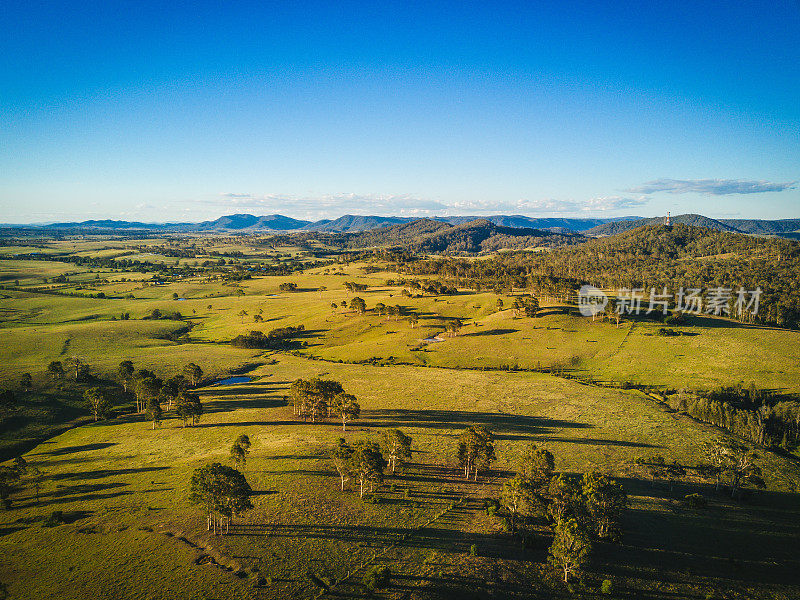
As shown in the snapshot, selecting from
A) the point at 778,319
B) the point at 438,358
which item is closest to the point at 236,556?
the point at 438,358

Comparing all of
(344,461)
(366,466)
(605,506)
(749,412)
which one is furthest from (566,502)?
(749,412)

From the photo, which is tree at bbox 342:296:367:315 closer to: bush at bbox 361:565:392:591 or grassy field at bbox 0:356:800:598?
grassy field at bbox 0:356:800:598

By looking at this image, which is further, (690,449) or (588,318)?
(588,318)

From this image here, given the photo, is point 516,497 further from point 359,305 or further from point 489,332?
point 359,305

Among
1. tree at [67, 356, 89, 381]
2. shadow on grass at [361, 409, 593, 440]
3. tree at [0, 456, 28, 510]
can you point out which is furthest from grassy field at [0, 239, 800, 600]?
tree at [67, 356, 89, 381]

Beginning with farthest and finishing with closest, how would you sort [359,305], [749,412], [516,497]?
[359,305] < [749,412] < [516,497]

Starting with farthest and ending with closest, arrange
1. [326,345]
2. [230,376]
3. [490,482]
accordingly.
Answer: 1. [326,345]
2. [230,376]
3. [490,482]

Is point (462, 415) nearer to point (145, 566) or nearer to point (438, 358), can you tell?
point (438, 358)
